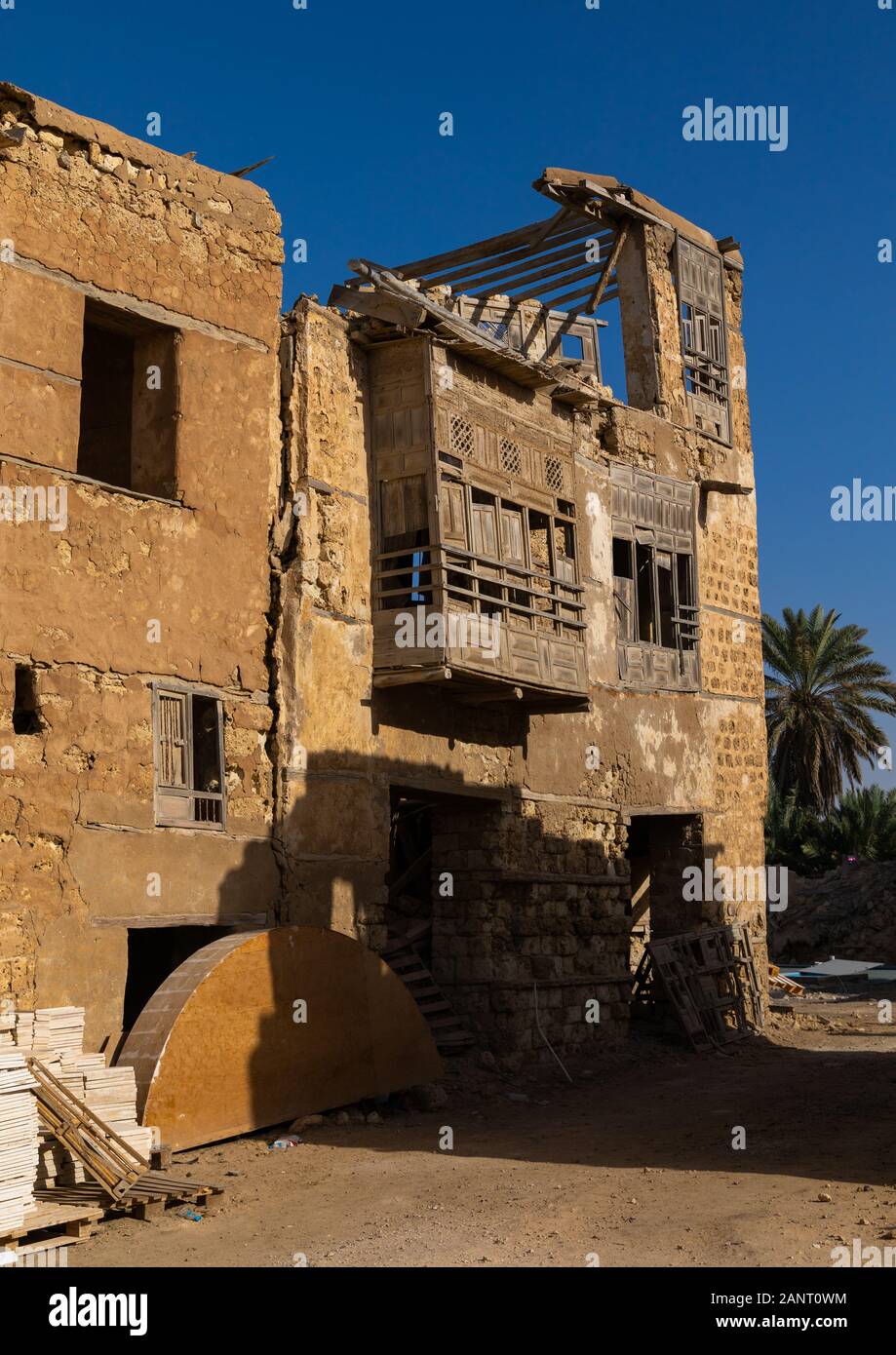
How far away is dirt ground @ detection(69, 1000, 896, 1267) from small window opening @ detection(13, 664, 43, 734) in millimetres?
3597

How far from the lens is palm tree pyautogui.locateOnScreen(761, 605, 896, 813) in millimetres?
34094

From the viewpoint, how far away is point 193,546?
42.2 ft

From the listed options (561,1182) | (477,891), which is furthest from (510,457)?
(561,1182)

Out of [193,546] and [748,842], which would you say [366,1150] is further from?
[748,842]

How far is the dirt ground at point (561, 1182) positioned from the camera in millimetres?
8109

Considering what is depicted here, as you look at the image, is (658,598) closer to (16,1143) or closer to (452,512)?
(452,512)

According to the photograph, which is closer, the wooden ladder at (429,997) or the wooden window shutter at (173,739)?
the wooden window shutter at (173,739)

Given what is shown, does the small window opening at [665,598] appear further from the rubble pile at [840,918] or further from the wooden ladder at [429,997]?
the rubble pile at [840,918]

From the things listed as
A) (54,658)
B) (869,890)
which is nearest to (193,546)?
(54,658)

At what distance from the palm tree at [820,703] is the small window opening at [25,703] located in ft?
81.6

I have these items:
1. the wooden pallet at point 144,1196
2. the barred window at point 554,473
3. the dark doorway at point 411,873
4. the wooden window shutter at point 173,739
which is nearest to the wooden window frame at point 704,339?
the barred window at point 554,473

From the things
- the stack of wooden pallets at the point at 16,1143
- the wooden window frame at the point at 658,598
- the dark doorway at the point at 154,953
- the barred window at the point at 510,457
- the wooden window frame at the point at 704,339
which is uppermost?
the wooden window frame at the point at 704,339

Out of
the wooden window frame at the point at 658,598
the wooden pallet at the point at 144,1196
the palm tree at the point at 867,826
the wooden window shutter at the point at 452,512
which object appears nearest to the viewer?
the wooden pallet at the point at 144,1196
